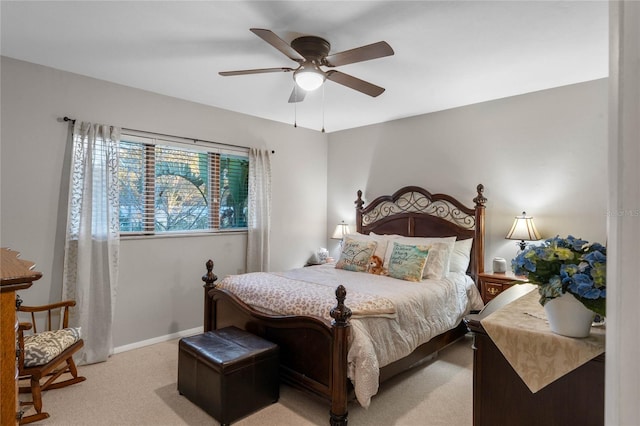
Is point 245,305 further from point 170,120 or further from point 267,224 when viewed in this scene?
point 170,120

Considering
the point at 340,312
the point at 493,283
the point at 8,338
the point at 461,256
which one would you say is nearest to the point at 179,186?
the point at 340,312

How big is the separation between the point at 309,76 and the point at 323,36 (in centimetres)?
34

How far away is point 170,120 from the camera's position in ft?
12.3

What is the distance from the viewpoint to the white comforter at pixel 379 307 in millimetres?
2230

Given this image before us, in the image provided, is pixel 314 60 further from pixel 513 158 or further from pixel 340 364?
pixel 513 158

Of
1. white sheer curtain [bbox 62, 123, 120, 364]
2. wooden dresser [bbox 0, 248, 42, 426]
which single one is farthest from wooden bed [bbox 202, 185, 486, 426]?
wooden dresser [bbox 0, 248, 42, 426]

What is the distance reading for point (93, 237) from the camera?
322cm

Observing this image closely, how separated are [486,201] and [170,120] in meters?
3.53

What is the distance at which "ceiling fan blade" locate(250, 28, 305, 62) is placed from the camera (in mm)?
1944

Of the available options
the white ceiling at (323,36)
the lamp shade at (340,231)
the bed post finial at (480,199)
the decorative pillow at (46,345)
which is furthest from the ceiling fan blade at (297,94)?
the decorative pillow at (46,345)

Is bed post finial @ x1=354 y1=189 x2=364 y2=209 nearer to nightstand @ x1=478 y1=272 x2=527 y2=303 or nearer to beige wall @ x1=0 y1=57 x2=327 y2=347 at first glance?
beige wall @ x1=0 y1=57 x2=327 y2=347

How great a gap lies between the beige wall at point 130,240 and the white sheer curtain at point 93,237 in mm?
100

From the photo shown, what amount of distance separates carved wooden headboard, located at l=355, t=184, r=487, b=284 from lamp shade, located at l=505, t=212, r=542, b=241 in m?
0.35

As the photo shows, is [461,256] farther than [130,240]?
Yes
